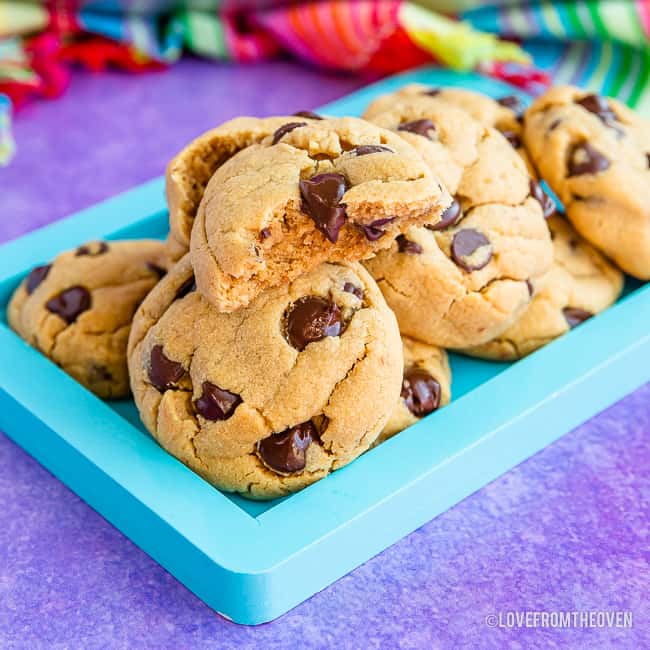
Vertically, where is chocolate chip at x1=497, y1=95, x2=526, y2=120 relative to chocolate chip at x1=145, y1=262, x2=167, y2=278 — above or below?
above

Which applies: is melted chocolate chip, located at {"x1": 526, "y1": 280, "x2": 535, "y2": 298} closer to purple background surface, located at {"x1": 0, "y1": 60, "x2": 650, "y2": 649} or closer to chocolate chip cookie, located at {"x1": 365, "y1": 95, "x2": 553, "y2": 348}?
chocolate chip cookie, located at {"x1": 365, "y1": 95, "x2": 553, "y2": 348}

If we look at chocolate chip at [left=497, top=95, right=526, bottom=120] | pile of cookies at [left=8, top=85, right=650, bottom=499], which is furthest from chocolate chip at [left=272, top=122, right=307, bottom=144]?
chocolate chip at [left=497, top=95, right=526, bottom=120]

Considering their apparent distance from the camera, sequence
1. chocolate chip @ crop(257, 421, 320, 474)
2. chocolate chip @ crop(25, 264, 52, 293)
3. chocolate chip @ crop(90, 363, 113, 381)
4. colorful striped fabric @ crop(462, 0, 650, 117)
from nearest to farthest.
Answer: chocolate chip @ crop(257, 421, 320, 474), chocolate chip @ crop(90, 363, 113, 381), chocolate chip @ crop(25, 264, 52, 293), colorful striped fabric @ crop(462, 0, 650, 117)

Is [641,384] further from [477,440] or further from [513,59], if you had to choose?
[513,59]

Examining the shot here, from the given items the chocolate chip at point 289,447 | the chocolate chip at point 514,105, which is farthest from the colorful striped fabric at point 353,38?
the chocolate chip at point 289,447

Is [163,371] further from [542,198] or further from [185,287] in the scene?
[542,198]

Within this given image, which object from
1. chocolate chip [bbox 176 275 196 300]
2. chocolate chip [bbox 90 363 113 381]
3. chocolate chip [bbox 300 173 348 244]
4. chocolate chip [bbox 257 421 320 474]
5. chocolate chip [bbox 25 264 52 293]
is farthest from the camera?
chocolate chip [bbox 25 264 52 293]

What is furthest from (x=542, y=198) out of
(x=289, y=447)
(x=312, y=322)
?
(x=289, y=447)

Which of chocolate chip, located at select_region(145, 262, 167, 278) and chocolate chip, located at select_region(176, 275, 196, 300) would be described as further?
chocolate chip, located at select_region(145, 262, 167, 278)

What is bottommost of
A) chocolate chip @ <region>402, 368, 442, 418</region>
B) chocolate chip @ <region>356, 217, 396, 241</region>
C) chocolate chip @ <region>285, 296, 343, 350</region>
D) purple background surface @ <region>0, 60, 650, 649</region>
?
purple background surface @ <region>0, 60, 650, 649</region>
